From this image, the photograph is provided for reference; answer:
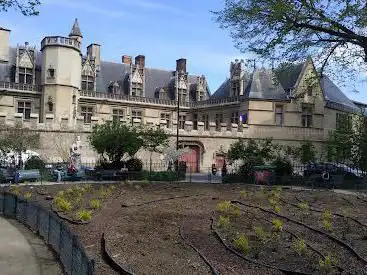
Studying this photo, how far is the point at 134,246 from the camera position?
10.2 metres

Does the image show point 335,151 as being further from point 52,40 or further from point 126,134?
point 52,40

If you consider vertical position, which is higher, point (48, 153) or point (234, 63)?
point (234, 63)

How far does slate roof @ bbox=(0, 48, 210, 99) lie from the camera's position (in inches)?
1626

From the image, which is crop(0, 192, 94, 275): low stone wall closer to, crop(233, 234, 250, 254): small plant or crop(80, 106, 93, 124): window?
crop(233, 234, 250, 254): small plant

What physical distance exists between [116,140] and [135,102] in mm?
15837

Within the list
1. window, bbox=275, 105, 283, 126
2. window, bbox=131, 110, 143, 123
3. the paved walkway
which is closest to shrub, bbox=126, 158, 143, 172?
window, bbox=131, 110, 143, 123

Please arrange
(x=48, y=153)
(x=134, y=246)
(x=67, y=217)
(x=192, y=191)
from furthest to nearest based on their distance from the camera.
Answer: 1. (x=48, y=153)
2. (x=192, y=191)
3. (x=67, y=217)
4. (x=134, y=246)

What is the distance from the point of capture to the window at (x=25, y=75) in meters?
41.0

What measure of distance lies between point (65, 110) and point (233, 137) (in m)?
14.2

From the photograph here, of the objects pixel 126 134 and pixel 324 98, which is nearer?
pixel 126 134

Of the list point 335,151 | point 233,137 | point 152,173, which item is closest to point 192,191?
point 152,173

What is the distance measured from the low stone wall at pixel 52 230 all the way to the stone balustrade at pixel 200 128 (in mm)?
19566

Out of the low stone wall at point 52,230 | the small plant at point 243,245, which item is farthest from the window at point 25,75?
the small plant at point 243,245

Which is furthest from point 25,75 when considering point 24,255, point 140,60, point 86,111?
point 24,255
